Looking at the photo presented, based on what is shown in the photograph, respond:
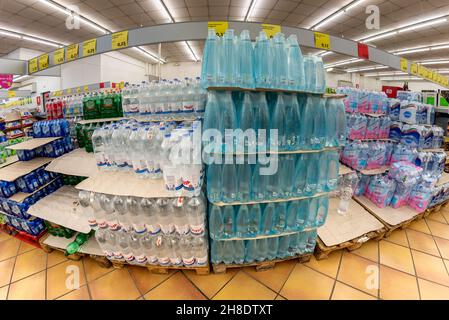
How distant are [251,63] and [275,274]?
5.99 ft

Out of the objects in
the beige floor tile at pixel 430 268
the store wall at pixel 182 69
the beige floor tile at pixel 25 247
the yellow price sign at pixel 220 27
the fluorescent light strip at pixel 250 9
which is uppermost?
the store wall at pixel 182 69

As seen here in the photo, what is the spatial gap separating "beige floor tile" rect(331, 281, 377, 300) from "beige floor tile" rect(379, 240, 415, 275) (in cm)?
55

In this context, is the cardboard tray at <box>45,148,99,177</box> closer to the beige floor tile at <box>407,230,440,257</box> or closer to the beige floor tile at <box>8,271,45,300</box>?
the beige floor tile at <box>8,271,45,300</box>

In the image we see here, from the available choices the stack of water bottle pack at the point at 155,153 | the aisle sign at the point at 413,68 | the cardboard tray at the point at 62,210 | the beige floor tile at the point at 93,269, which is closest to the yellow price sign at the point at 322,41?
the stack of water bottle pack at the point at 155,153

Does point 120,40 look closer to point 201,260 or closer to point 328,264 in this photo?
point 201,260

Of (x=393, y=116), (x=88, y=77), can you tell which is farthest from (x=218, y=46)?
(x=88, y=77)

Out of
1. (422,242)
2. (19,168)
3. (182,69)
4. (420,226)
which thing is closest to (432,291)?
(422,242)

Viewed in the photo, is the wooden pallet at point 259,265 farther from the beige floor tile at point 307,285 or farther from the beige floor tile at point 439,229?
the beige floor tile at point 439,229

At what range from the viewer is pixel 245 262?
172 cm

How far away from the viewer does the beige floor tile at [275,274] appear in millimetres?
1644

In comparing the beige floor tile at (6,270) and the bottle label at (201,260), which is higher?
the bottle label at (201,260)

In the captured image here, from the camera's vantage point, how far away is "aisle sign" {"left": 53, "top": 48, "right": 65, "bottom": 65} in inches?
101

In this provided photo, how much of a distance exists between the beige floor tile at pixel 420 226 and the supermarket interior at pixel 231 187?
2 cm

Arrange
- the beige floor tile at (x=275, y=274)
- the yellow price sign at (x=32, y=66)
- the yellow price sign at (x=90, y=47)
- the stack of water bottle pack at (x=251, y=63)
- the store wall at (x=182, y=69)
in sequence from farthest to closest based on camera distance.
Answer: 1. the store wall at (x=182, y=69)
2. the yellow price sign at (x=32, y=66)
3. the yellow price sign at (x=90, y=47)
4. the beige floor tile at (x=275, y=274)
5. the stack of water bottle pack at (x=251, y=63)
